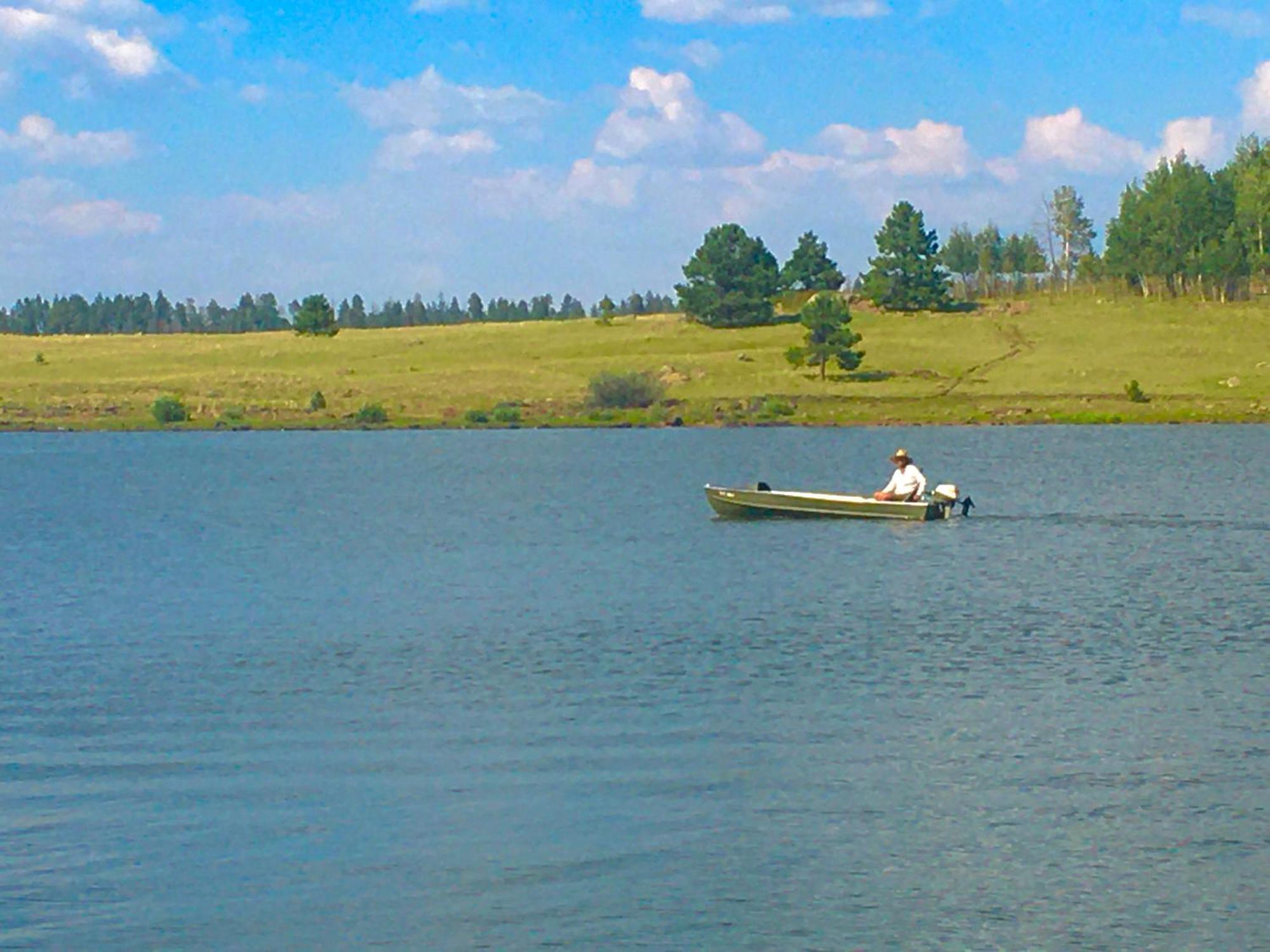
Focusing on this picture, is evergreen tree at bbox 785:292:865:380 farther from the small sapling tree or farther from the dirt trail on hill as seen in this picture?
the small sapling tree

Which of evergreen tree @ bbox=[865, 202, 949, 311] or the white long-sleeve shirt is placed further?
evergreen tree @ bbox=[865, 202, 949, 311]

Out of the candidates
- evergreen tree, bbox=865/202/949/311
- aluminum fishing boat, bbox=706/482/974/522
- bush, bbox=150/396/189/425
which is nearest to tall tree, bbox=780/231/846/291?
evergreen tree, bbox=865/202/949/311

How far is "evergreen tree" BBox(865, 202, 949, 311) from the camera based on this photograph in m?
142

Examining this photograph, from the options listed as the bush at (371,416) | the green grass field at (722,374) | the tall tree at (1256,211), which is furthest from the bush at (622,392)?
the tall tree at (1256,211)

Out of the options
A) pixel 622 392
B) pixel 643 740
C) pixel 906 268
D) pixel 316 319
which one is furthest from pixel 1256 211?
pixel 643 740

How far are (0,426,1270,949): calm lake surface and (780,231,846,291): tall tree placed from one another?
Answer: 109 meters

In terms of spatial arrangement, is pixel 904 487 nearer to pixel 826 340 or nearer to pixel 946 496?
pixel 946 496

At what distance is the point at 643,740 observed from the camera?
21281 millimetres

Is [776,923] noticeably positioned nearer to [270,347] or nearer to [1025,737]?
[1025,737]

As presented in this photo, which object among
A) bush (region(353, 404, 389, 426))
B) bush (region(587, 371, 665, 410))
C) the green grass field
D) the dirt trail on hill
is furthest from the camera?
the dirt trail on hill

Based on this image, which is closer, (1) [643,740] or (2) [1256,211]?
(1) [643,740]

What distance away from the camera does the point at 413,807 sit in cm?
1842

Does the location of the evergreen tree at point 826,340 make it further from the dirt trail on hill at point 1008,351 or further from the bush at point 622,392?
the bush at point 622,392

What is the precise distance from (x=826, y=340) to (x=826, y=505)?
69.0 metres
